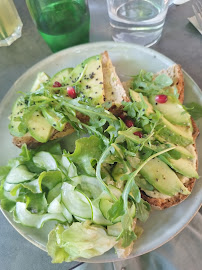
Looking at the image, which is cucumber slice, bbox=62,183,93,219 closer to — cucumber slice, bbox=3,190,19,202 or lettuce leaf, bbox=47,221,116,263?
lettuce leaf, bbox=47,221,116,263

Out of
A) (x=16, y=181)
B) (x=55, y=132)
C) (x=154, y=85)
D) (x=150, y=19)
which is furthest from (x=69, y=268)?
(x=150, y=19)

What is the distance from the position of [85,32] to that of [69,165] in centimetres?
86

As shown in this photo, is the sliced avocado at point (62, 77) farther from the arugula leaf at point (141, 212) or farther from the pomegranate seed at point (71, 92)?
the arugula leaf at point (141, 212)

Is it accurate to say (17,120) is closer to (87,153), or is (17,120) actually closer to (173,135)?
(87,153)

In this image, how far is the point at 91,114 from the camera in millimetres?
1154

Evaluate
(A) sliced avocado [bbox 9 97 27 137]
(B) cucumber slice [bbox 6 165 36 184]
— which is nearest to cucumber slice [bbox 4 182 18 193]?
(B) cucumber slice [bbox 6 165 36 184]

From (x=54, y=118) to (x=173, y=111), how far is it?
0.52 m

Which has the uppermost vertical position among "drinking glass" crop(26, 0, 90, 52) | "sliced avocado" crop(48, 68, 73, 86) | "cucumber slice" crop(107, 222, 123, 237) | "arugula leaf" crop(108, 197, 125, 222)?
"drinking glass" crop(26, 0, 90, 52)

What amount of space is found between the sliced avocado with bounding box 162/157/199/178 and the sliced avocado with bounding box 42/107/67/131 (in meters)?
0.44

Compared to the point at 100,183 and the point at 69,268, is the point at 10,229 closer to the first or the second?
the point at 69,268

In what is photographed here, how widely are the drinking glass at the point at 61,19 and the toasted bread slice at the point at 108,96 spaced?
274 mm

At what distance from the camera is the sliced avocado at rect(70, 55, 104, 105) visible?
4.30ft

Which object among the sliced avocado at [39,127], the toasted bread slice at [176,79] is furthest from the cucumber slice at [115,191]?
the toasted bread slice at [176,79]

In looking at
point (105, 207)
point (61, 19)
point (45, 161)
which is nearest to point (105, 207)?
point (105, 207)
